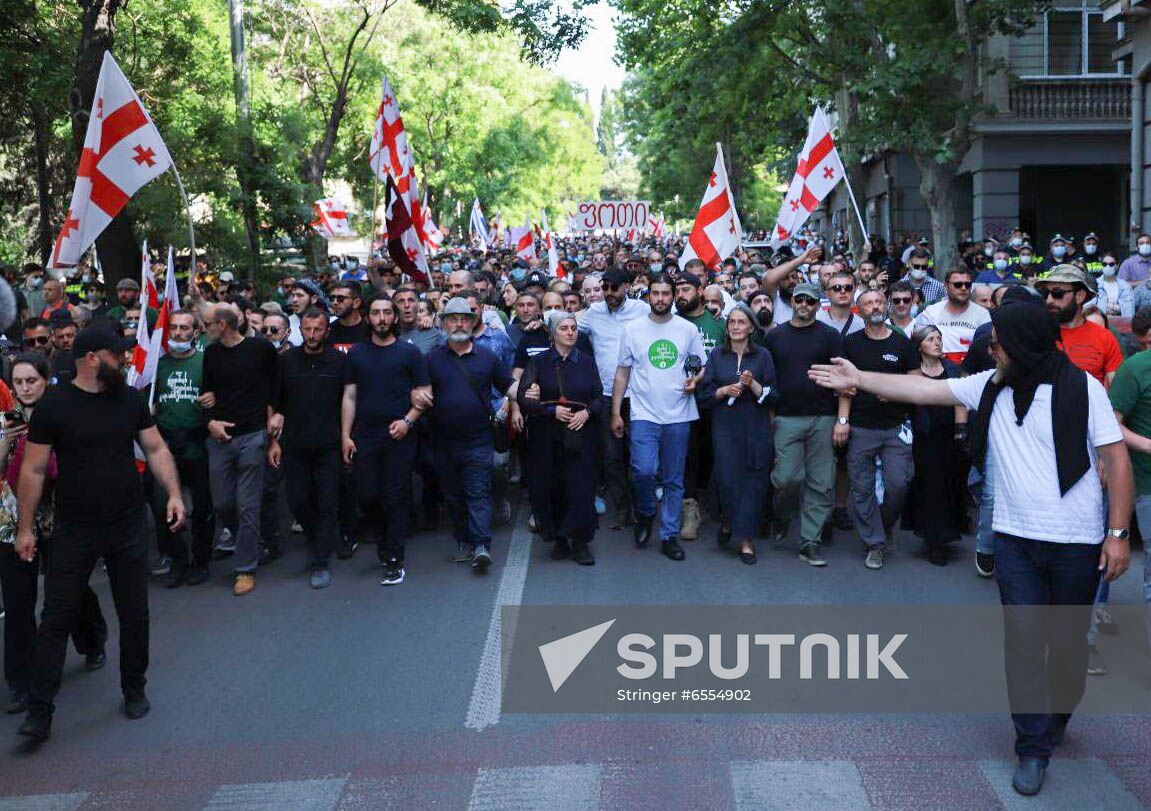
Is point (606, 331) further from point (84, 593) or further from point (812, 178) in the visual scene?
point (812, 178)

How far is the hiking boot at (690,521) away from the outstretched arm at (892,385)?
3730 mm

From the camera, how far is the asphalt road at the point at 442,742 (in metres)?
4.87

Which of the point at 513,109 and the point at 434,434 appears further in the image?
the point at 513,109

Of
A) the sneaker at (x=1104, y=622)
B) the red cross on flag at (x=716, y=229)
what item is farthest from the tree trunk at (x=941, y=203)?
the sneaker at (x=1104, y=622)

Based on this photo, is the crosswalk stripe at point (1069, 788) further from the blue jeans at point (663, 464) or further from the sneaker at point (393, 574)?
the sneaker at point (393, 574)

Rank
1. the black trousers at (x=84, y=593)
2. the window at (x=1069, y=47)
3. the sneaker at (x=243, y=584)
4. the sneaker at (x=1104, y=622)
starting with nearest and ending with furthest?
the black trousers at (x=84, y=593) < the sneaker at (x=1104, y=622) < the sneaker at (x=243, y=584) < the window at (x=1069, y=47)

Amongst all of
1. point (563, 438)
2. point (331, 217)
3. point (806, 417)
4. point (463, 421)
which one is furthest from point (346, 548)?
point (331, 217)

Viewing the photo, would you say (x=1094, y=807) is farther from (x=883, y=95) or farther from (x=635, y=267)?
(x=883, y=95)

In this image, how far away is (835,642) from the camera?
21.6 ft

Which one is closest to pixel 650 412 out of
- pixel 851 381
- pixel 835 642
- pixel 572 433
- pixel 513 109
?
pixel 572 433

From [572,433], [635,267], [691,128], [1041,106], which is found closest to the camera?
[572,433]

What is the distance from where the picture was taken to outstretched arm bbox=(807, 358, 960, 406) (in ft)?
17.4

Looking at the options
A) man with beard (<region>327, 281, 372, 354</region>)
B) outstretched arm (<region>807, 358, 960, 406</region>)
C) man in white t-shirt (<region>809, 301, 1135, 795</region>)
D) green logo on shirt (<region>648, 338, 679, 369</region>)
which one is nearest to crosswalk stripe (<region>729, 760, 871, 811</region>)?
man in white t-shirt (<region>809, 301, 1135, 795</region>)

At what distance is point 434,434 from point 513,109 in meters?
44.5
